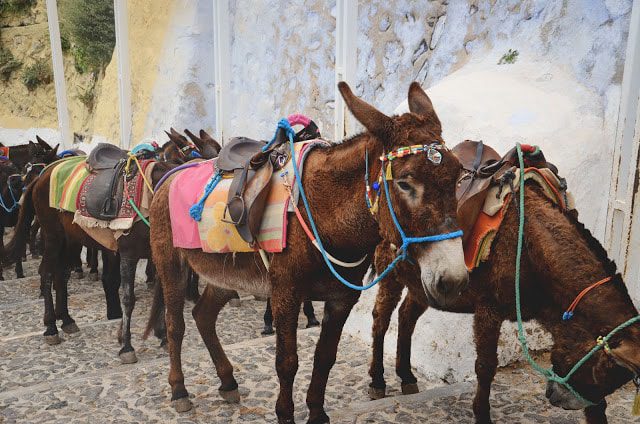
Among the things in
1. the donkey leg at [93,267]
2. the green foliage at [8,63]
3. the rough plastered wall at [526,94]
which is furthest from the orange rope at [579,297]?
the green foliage at [8,63]

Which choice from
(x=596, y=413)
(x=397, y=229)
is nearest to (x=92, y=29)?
(x=397, y=229)

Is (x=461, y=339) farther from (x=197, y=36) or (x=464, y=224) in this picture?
(x=197, y=36)

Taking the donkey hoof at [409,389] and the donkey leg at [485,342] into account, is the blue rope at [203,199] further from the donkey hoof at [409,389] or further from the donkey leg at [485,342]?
the donkey hoof at [409,389]

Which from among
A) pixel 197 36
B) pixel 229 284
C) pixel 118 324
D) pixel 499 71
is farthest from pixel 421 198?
pixel 197 36

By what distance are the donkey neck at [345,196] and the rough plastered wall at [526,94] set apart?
7.14 feet

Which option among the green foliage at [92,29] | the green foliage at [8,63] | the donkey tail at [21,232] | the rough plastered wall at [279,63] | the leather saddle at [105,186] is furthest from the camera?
the green foliage at [8,63]

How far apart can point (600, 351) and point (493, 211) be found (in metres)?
0.99

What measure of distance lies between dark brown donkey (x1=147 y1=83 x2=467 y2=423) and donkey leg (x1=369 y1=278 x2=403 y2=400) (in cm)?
89

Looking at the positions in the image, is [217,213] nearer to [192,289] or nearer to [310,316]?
[310,316]

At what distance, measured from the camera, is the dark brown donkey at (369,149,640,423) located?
8.91 ft

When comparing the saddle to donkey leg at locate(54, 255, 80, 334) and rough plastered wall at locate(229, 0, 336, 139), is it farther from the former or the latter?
A: donkey leg at locate(54, 255, 80, 334)

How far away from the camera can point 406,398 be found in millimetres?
4371

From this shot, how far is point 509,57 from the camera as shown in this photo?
213 inches

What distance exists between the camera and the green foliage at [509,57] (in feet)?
17.6
